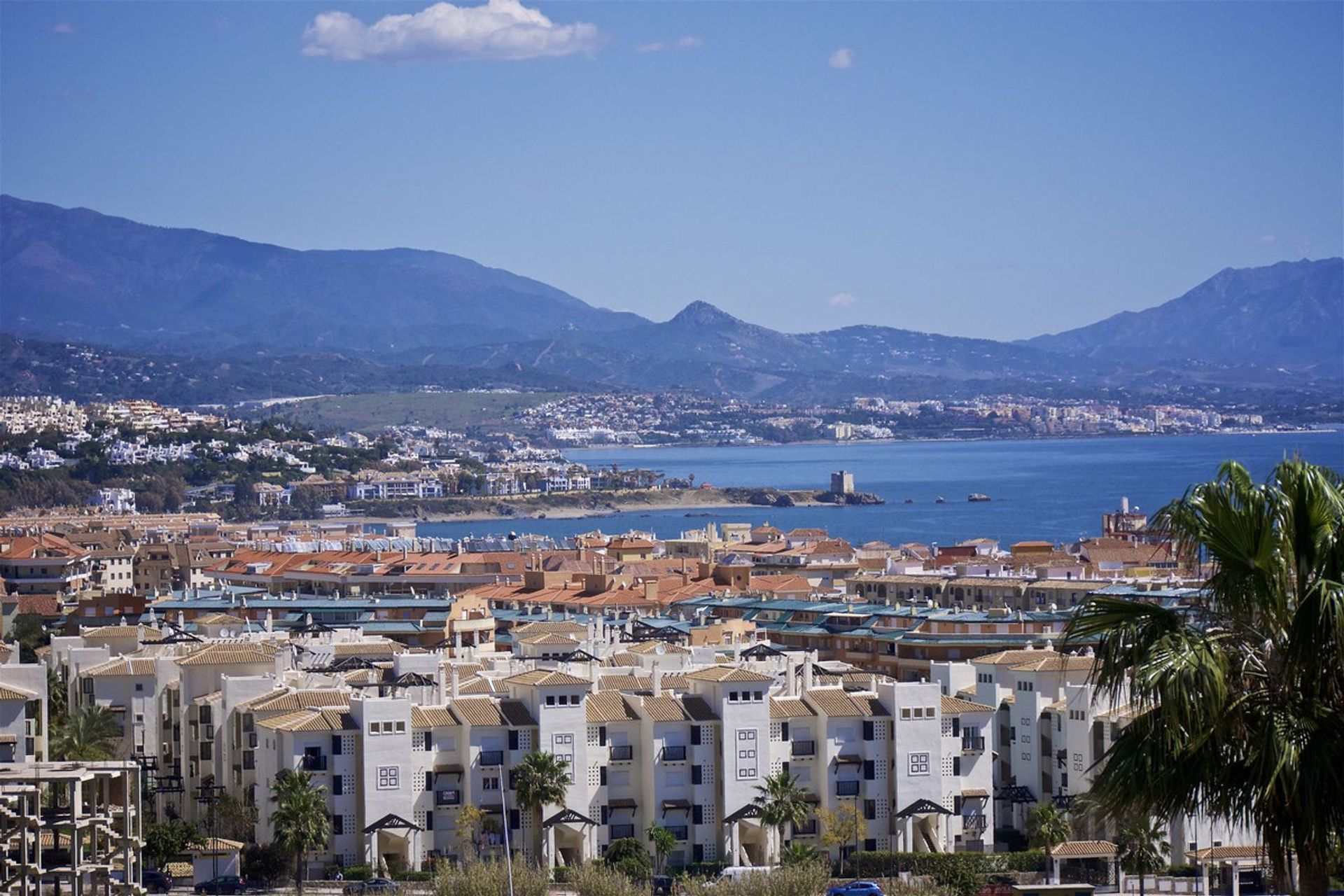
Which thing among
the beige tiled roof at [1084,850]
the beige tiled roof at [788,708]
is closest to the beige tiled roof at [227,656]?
the beige tiled roof at [788,708]

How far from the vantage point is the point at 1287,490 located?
7.61 meters

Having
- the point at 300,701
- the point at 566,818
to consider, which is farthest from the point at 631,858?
the point at 300,701

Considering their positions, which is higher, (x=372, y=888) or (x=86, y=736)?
(x=86, y=736)

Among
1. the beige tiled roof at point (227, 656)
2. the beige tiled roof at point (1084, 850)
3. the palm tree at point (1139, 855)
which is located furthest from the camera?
the beige tiled roof at point (227, 656)

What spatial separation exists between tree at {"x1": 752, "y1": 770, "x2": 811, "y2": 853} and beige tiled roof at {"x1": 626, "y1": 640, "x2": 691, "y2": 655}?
624 cm

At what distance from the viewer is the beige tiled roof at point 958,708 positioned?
1148 inches

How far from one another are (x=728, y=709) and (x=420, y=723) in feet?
11.7

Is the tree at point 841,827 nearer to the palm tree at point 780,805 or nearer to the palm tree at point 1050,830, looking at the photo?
the palm tree at point 780,805

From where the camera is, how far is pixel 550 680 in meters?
27.7

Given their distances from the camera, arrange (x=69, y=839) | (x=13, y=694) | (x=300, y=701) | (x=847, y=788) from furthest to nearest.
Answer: (x=300, y=701) → (x=847, y=788) → (x=13, y=694) → (x=69, y=839)

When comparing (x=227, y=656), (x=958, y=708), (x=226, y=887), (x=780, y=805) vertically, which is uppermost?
(x=227, y=656)

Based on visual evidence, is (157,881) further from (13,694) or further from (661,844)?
(661,844)

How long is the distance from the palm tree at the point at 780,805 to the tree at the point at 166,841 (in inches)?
252

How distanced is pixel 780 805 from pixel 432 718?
161 inches
